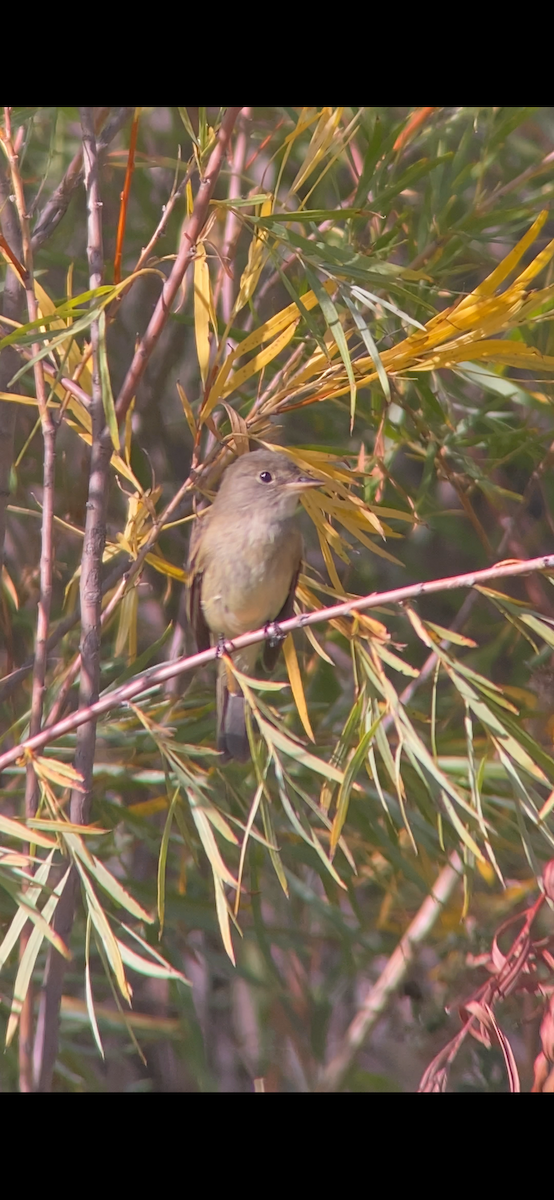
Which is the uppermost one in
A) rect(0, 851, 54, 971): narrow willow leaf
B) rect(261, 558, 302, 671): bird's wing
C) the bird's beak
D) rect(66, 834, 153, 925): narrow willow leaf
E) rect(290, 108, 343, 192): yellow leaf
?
rect(290, 108, 343, 192): yellow leaf

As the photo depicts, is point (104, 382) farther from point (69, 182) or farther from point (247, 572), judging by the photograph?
point (247, 572)

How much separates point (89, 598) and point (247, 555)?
2.76 feet

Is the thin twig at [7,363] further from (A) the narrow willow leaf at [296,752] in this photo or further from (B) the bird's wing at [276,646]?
(B) the bird's wing at [276,646]

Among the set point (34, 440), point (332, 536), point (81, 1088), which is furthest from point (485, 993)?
point (34, 440)

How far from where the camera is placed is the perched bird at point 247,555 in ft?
7.96

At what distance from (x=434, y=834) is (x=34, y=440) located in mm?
1226

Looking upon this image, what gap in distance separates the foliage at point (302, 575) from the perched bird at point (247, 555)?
0.39 ft

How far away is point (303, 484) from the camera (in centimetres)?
199

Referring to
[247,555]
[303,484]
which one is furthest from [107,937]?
[247,555]

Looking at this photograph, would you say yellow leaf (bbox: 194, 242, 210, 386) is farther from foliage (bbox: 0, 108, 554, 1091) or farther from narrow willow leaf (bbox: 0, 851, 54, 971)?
narrow willow leaf (bbox: 0, 851, 54, 971)

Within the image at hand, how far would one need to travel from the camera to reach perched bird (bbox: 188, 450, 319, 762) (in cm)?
243

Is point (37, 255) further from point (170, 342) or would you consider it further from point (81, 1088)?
point (81, 1088)

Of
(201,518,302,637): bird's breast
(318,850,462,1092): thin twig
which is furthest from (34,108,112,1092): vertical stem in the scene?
(318,850,462,1092): thin twig

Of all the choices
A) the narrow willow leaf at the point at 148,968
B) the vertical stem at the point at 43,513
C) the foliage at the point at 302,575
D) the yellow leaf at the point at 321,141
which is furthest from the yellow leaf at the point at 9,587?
the yellow leaf at the point at 321,141
